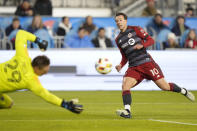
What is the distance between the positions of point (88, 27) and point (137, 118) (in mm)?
10172

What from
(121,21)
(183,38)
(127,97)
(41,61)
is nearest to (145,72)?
(127,97)

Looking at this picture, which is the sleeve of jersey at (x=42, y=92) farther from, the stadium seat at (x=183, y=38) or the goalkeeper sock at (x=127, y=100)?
the stadium seat at (x=183, y=38)

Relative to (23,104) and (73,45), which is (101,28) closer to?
(73,45)

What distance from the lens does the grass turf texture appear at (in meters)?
11.4

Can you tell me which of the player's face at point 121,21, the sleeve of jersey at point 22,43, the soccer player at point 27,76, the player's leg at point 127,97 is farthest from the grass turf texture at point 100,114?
the player's face at point 121,21

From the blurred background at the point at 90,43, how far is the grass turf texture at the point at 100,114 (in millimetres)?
1598

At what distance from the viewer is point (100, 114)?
1364 cm

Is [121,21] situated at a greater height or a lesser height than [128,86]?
greater

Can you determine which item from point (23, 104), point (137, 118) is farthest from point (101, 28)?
point (137, 118)

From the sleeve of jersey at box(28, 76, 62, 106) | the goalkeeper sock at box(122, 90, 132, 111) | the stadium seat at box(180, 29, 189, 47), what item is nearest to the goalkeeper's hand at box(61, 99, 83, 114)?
the sleeve of jersey at box(28, 76, 62, 106)

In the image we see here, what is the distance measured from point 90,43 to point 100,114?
876 centimetres

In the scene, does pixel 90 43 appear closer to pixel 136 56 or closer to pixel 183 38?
pixel 183 38

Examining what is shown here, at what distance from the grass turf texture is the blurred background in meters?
1.60

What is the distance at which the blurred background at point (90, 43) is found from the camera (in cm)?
2084
